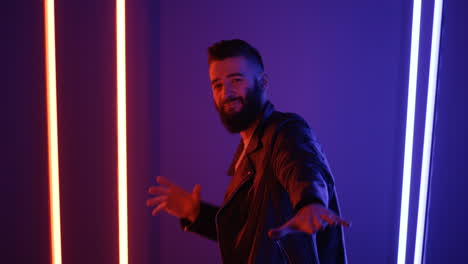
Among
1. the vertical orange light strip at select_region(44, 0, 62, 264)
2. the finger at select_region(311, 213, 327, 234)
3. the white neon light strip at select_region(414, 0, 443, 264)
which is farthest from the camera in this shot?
the white neon light strip at select_region(414, 0, 443, 264)

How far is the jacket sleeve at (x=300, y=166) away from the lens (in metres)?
0.63

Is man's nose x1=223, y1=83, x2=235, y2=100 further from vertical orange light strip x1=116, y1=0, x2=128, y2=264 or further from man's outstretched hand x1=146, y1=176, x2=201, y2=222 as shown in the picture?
vertical orange light strip x1=116, y1=0, x2=128, y2=264

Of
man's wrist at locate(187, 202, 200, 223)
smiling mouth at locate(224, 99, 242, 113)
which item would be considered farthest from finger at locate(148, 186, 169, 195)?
smiling mouth at locate(224, 99, 242, 113)

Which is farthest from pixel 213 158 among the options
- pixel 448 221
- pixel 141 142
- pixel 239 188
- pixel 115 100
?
pixel 448 221

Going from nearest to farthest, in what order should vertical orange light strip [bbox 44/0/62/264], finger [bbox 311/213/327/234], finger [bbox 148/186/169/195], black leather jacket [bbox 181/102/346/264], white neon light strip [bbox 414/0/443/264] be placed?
finger [bbox 311/213/327/234] < black leather jacket [bbox 181/102/346/264] < finger [bbox 148/186/169/195] < vertical orange light strip [bbox 44/0/62/264] < white neon light strip [bbox 414/0/443/264]

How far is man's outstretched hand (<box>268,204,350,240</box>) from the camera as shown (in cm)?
56

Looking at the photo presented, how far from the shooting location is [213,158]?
A: 153 cm

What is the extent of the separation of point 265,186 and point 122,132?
887 mm

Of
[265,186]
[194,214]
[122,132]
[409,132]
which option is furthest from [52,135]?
[409,132]

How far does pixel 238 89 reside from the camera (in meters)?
0.92

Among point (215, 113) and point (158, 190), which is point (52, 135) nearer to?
point (158, 190)

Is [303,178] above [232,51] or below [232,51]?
below

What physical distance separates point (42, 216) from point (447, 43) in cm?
210

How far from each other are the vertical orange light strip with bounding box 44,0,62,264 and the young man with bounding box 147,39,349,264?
0.56 metres
